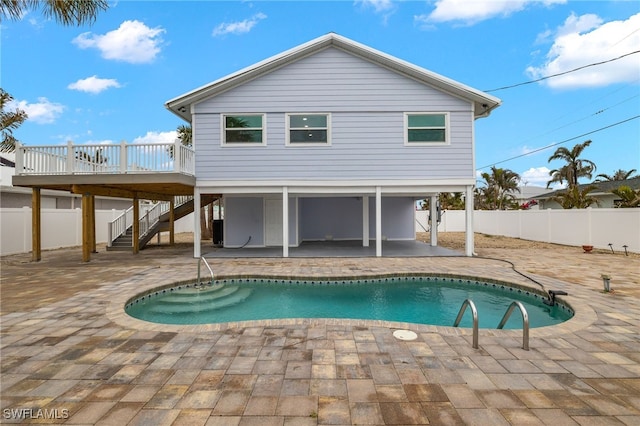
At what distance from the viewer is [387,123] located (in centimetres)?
1085

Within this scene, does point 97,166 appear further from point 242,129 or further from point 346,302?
point 346,302

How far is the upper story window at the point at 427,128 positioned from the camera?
10883 millimetres

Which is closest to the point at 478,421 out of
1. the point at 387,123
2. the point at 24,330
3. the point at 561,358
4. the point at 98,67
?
the point at 561,358

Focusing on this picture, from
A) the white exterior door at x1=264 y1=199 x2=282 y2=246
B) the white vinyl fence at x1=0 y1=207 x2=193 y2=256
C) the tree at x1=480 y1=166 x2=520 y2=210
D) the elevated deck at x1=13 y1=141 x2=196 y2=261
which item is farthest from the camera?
the tree at x1=480 y1=166 x2=520 y2=210

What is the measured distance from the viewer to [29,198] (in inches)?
650

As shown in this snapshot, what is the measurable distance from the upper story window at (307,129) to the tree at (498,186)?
2356cm

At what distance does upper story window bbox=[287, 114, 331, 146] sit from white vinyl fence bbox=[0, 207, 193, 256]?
10.6 metres

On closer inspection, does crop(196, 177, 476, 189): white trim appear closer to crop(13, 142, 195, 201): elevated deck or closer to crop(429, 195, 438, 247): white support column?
crop(13, 142, 195, 201): elevated deck

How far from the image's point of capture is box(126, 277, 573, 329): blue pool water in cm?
582

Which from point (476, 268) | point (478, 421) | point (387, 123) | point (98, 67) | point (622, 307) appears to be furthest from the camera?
point (98, 67)

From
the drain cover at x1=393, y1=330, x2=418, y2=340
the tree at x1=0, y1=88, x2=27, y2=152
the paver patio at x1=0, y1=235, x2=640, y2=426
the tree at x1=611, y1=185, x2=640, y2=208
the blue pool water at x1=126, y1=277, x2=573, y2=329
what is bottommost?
the blue pool water at x1=126, y1=277, x2=573, y2=329

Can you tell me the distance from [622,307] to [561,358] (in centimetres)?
294

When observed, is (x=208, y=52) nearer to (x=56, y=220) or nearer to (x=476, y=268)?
(x=56, y=220)

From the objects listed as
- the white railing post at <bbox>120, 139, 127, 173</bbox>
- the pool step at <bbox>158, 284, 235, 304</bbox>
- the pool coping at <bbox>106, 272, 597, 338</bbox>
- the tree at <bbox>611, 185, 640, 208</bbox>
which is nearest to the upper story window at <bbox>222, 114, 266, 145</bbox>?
the white railing post at <bbox>120, 139, 127, 173</bbox>
